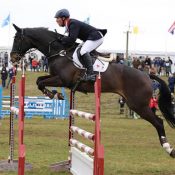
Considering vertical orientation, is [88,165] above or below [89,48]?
below

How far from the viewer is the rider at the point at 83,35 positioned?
9.26m

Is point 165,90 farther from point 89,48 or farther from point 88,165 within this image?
point 88,165

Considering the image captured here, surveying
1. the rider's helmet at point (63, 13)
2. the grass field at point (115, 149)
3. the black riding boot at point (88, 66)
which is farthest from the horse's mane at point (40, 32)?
the grass field at point (115, 149)

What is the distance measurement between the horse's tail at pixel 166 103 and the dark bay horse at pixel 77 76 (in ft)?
0.21

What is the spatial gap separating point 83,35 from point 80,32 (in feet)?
0.47

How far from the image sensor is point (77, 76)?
9.52 metres

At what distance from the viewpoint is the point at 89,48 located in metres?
9.57

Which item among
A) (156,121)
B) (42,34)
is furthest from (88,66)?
(156,121)

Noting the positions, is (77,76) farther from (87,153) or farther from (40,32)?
(87,153)

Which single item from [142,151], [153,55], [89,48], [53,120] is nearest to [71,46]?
[89,48]

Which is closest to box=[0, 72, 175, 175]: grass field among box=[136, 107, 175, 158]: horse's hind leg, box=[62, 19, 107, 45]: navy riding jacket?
box=[136, 107, 175, 158]: horse's hind leg

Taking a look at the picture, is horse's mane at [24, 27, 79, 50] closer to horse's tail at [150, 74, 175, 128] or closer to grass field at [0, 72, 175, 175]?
horse's tail at [150, 74, 175, 128]

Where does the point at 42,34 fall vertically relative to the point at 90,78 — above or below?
above

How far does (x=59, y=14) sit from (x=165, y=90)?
2.72 meters
